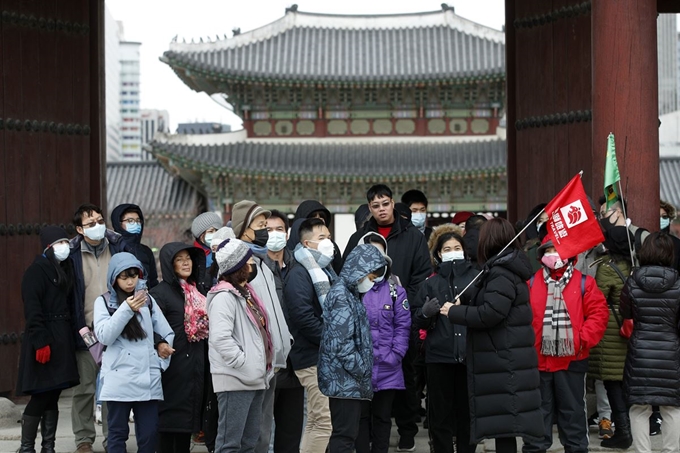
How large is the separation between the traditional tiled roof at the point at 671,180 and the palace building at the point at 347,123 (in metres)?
5.52

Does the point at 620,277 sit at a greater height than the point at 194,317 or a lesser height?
greater

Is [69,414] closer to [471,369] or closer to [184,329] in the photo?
[184,329]

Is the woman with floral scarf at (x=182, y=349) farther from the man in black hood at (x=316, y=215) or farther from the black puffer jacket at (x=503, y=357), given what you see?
the black puffer jacket at (x=503, y=357)

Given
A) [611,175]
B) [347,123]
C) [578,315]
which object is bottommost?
[578,315]

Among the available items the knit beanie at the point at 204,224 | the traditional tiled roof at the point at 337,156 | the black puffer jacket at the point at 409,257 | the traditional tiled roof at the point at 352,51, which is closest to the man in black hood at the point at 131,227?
the knit beanie at the point at 204,224

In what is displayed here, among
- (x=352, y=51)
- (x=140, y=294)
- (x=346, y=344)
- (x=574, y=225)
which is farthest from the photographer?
(x=352, y=51)

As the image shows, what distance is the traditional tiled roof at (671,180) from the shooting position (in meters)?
29.2

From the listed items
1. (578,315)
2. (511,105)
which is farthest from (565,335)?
(511,105)

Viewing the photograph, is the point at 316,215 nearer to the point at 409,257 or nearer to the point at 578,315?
the point at 409,257

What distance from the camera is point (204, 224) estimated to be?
314 inches

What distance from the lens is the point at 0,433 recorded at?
814 cm

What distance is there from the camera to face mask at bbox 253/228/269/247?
21.3ft

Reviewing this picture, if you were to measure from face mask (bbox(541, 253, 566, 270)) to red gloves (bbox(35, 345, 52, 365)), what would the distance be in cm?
328

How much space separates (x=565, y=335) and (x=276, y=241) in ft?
6.27
